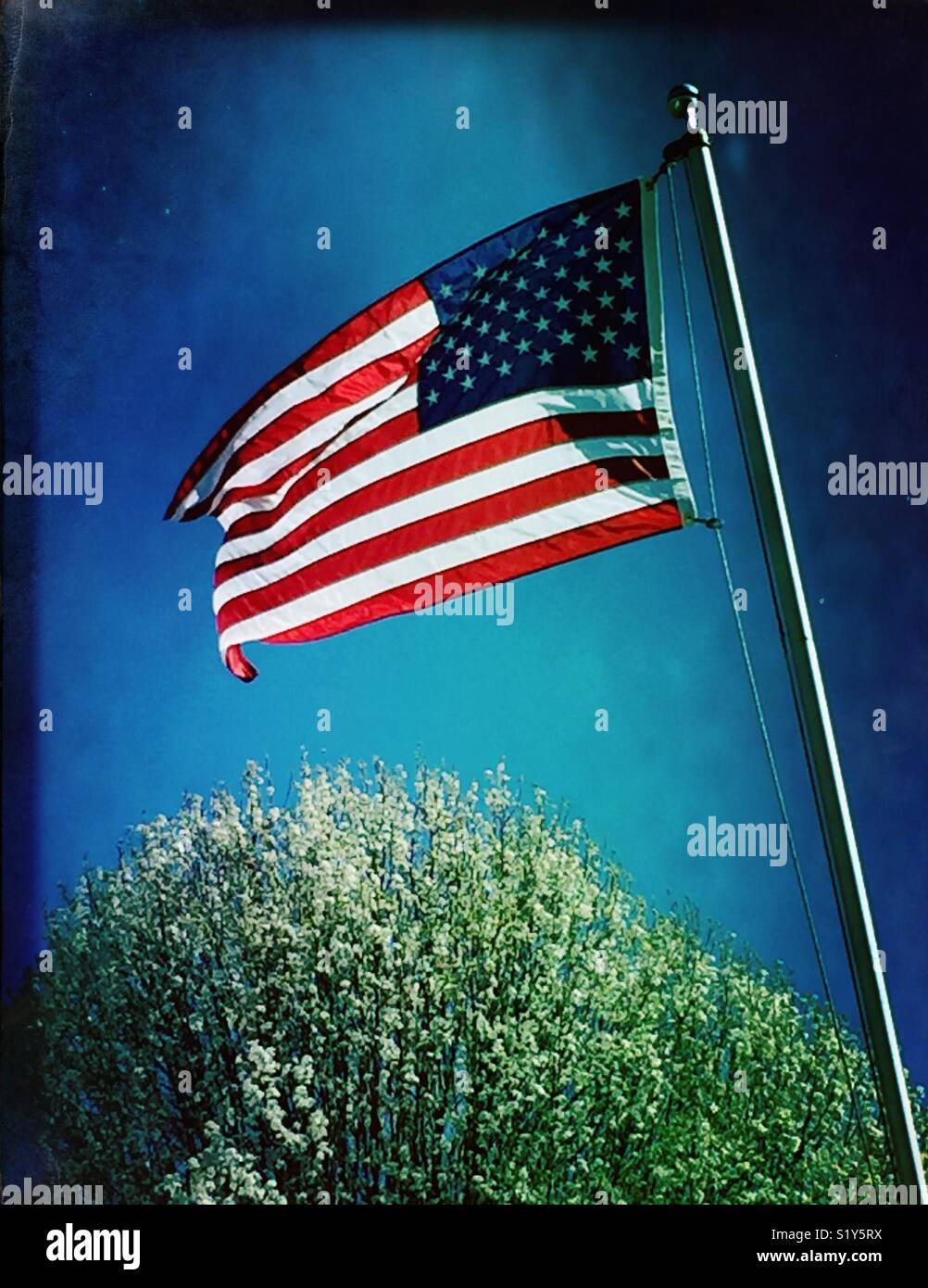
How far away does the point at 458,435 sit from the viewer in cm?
339

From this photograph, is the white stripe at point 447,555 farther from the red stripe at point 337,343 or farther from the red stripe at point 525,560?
the red stripe at point 337,343

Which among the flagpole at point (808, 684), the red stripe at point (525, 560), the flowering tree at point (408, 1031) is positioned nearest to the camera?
the flagpole at point (808, 684)

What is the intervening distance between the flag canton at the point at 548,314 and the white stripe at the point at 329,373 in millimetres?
81

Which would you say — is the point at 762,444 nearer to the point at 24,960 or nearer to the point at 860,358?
the point at 860,358

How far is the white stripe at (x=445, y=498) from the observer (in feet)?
10.6

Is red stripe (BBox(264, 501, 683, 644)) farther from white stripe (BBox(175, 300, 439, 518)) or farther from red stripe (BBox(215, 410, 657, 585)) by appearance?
white stripe (BBox(175, 300, 439, 518))

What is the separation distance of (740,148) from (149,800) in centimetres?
244

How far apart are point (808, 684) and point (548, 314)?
982 millimetres

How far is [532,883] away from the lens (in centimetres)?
430

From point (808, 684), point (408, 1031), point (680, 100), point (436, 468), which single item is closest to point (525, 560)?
point (436, 468)

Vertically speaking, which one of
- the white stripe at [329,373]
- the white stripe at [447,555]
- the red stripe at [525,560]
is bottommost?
the red stripe at [525,560]

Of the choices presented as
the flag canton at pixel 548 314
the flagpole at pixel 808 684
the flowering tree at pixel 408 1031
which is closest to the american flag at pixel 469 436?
the flag canton at pixel 548 314

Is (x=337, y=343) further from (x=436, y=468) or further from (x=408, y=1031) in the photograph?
(x=408, y=1031)

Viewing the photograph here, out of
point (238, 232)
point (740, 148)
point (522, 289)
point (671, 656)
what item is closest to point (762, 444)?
point (522, 289)
